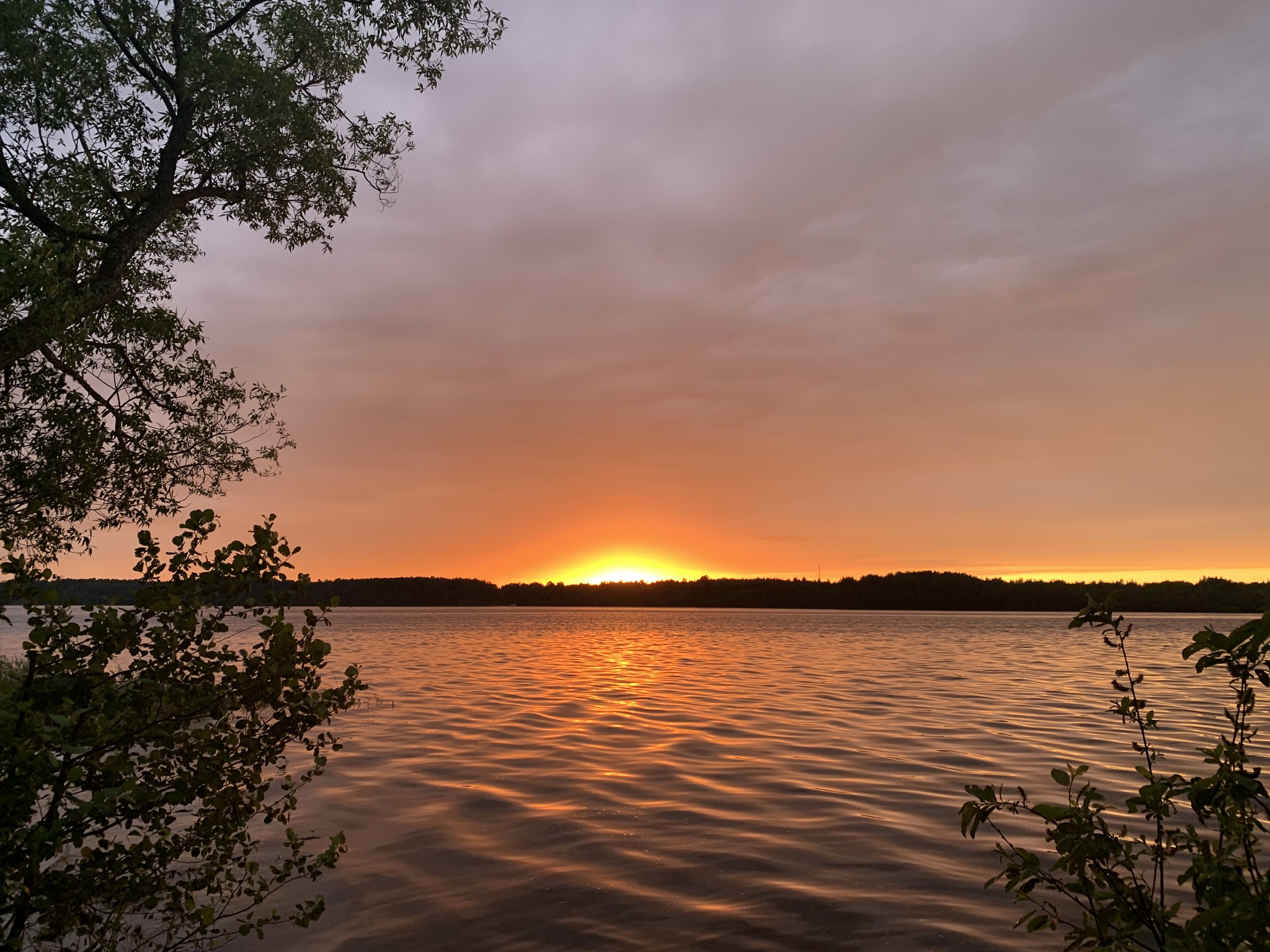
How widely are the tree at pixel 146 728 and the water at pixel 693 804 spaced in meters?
2.31

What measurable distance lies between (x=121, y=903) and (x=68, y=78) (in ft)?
52.5

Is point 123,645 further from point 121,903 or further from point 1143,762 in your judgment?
point 1143,762

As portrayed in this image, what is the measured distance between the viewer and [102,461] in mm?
14672

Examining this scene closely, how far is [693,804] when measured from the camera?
12398 millimetres

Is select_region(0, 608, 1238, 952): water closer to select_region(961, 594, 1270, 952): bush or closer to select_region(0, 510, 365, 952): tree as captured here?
select_region(0, 510, 365, 952): tree

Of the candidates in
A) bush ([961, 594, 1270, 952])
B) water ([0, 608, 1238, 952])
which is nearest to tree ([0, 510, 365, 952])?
water ([0, 608, 1238, 952])

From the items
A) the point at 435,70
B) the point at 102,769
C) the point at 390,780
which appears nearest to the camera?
the point at 102,769

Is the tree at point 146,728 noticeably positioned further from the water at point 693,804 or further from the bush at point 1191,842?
the bush at point 1191,842

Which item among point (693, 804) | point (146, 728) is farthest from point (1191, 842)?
point (693, 804)

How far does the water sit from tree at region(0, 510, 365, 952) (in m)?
2.31

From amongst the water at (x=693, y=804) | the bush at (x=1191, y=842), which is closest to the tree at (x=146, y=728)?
the water at (x=693, y=804)

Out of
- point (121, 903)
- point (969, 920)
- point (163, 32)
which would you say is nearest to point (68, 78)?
point (163, 32)

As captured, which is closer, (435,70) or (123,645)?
(123,645)

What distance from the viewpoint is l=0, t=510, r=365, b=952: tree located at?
4.98 m
